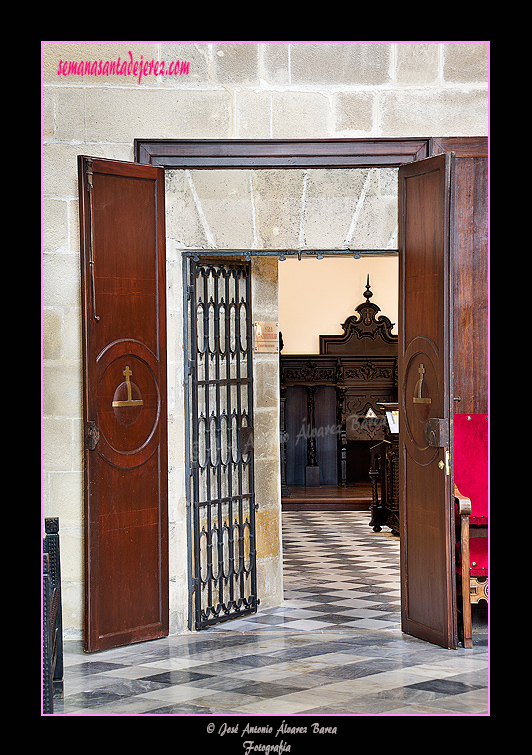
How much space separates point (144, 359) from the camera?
17.8 feet

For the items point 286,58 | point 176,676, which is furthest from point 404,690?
point 286,58

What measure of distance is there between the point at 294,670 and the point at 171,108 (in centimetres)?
Result: 312

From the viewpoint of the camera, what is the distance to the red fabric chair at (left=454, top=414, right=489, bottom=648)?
17.1 feet

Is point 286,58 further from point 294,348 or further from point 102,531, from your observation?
point 294,348

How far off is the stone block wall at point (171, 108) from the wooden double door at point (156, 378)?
18cm

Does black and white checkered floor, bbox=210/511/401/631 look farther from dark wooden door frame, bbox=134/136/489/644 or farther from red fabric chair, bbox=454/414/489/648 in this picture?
dark wooden door frame, bbox=134/136/489/644

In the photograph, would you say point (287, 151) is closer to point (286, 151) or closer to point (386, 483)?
point (286, 151)

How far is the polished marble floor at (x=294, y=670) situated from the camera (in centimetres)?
416

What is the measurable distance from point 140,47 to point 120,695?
3455 mm

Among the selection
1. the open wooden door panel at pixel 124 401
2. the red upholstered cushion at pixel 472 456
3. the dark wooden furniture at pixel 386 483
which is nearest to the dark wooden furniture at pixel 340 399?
the dark wooden furniture at pixel 386 483

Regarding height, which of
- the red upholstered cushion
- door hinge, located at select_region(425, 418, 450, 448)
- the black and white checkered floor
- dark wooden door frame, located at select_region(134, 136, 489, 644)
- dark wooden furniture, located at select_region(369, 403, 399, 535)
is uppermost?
dark wooden door frame, located at select_region(134, 136, 489, 644)

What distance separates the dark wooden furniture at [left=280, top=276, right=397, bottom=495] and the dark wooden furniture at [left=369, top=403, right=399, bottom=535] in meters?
2.51

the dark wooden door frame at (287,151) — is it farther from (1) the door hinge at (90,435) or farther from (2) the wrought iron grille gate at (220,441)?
(1) the door hinge at (90,435)

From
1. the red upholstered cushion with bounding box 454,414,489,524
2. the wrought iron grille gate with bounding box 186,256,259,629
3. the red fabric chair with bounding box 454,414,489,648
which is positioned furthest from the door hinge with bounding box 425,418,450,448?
the wrought iron grille gate with bounding box 186,256,259,629
